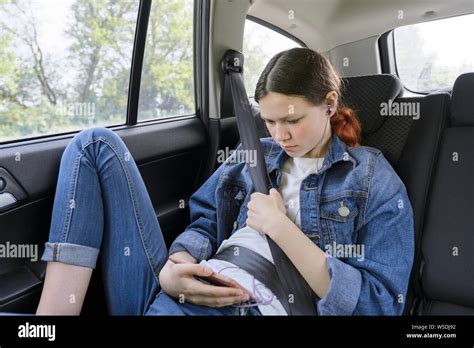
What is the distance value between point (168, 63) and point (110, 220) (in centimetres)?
57

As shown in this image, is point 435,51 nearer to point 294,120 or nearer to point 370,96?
point 370,96

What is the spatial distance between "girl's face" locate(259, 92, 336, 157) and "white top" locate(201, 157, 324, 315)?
4 cm

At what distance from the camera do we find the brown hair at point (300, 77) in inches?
37.7

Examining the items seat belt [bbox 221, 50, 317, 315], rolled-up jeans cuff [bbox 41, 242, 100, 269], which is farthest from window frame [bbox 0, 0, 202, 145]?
rolled-up jeans cuff [bbox 41, 242, 100, 269]

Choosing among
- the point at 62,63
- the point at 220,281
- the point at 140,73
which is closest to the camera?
the point at 220,281

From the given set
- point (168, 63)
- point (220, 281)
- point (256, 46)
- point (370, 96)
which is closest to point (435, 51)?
point (370, 96)

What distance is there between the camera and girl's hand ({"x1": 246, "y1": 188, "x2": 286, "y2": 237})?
0.92m

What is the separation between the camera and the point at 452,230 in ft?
3.27

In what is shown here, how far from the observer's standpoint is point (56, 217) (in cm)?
93

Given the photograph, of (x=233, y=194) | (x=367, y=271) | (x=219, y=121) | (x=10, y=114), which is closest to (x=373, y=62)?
(x=219, y=121)

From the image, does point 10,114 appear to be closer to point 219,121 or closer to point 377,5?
point 219,121

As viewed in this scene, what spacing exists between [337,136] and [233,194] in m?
0.25

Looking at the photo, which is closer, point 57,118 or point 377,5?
point 57,118
